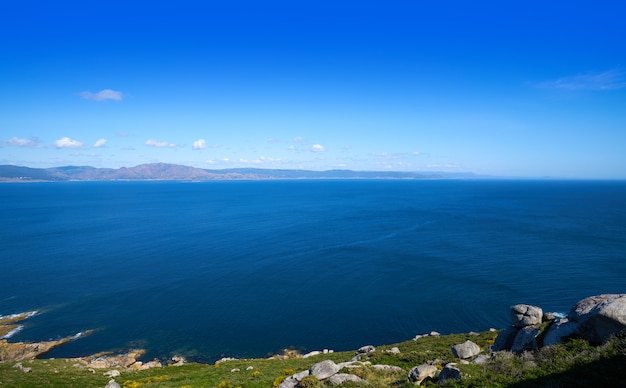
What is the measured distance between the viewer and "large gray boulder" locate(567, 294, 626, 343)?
19.9 m

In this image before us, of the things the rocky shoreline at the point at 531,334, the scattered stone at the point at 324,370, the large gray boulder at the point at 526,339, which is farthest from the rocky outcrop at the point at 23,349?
the large gray boulder at the point at 526,339

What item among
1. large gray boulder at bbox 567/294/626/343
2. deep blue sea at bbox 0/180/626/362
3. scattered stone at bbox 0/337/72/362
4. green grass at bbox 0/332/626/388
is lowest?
scattered stone at bbox 0/337/72/362

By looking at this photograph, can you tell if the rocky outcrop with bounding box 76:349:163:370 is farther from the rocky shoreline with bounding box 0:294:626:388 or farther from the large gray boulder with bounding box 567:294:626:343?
the large gray boulder with bounding box 567:294:626:343

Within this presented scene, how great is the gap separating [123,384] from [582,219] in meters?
186

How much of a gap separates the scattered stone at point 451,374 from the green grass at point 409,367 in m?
0.43

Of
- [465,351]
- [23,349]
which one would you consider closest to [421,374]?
[465,351]

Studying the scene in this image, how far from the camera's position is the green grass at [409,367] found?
18.0m

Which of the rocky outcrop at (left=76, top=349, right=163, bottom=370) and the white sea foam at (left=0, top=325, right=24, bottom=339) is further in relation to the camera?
the white sea foam at (left=0, top=325, right=24, bottom=339)

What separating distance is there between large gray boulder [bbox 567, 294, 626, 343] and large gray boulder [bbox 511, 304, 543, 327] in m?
4.28

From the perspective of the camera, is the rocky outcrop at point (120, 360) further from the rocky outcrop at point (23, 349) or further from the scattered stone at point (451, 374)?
the scattered stone at point (451, 374)

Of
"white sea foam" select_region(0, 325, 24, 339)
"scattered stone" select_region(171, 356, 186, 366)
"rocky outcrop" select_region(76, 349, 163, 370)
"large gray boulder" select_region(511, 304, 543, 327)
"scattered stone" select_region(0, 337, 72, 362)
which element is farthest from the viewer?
"white sea foam" select_region(0, 325, 24, 339)

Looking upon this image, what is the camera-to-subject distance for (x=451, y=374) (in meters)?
20.9

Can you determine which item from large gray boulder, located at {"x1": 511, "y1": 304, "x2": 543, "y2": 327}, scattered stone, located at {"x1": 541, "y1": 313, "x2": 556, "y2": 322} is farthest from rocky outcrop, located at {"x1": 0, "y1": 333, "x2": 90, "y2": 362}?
scattered stone, located at {"x1": 541, "y1": 313, "x2": 556, "y2": 322}

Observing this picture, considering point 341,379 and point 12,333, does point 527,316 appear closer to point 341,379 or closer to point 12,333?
point 341,379
